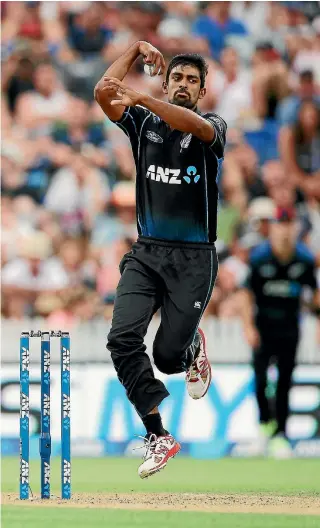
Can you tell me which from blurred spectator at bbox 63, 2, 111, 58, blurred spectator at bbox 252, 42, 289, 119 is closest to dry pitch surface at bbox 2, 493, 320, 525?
blurred spectator at bbox 252, 42, 289, 119

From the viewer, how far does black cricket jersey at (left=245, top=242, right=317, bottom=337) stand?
11.4 metres

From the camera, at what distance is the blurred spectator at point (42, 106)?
1444cm

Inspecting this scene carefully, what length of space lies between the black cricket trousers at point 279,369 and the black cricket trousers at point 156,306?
4.14 m

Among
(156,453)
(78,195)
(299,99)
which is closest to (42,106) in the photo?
(78,195)

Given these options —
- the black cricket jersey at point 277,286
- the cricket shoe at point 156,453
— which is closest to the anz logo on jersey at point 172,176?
the cricket shoe at point 156,453

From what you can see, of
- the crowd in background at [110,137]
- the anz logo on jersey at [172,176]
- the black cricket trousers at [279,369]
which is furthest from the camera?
the crowd in background at [110,137]

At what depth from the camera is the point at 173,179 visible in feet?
23.3

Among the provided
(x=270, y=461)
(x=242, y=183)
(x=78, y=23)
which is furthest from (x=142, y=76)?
(x=270, y=461)

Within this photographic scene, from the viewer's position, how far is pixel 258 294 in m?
11.5

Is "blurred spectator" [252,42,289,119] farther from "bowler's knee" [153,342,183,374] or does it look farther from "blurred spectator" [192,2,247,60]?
"bowler's knee" [153,342,183,374]

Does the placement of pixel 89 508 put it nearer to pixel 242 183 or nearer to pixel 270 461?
pixel 270 461

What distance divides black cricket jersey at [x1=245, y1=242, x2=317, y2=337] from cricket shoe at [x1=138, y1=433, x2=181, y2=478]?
14.9 ft

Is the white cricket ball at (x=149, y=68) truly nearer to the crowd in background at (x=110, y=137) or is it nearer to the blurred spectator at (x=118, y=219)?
the crowd in background at (x=110, y=137)

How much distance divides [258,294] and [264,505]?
434cm
